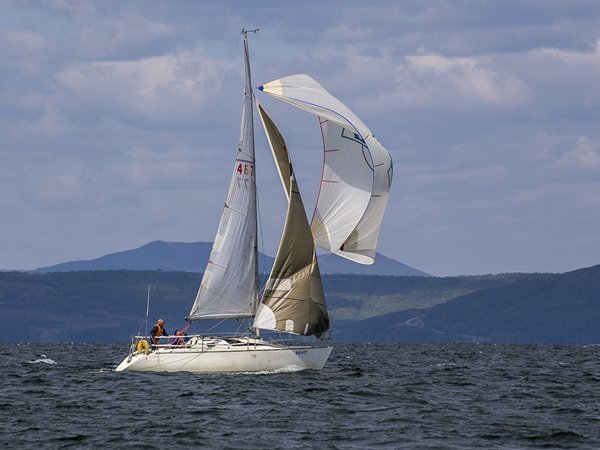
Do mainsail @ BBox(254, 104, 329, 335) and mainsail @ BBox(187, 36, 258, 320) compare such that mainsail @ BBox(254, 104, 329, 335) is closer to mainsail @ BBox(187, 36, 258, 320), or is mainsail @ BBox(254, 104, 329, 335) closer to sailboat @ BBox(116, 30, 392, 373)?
sailboat @ BBox(116, 30, 392, 373)

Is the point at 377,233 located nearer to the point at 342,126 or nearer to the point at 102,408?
the point at 342,126

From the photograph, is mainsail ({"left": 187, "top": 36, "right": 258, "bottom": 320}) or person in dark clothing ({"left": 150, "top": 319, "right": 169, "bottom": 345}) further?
person in dark clothing ({"left": 150, "top": 319, "right": 169, "bottom": 345})

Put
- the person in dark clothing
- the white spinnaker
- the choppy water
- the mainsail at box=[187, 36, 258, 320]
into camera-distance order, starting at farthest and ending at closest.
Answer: the person in dark clothing, the mainsail at box=[187, 36, 258, 320], the white spinnaker, the choppy water

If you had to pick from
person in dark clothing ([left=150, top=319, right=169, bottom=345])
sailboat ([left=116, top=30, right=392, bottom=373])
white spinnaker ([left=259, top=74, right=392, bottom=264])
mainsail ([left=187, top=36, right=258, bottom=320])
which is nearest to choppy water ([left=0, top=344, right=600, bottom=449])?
sailboat ([left=116, top=30, right=392, bottom=373])

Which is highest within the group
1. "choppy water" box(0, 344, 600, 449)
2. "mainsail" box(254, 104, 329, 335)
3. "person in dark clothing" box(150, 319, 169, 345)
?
"mainsail" box(254, 104, 329, 335)

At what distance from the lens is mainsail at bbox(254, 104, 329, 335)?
4694 cm

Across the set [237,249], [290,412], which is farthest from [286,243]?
[290,412]

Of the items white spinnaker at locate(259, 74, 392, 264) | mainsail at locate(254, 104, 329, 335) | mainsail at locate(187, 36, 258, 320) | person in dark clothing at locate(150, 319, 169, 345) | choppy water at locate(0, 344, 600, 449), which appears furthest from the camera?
person in dark clothing at locate(150, 319, 169, 345)

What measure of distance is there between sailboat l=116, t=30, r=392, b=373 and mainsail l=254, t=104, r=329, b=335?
4 centimetres

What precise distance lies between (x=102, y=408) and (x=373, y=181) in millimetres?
14839

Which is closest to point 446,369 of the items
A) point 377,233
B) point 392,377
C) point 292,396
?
point 392,377

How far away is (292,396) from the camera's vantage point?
40188 mm

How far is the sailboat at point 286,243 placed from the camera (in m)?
45.8

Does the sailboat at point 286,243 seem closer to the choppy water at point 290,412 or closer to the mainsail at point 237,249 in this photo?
the mainsail at point 237,249
